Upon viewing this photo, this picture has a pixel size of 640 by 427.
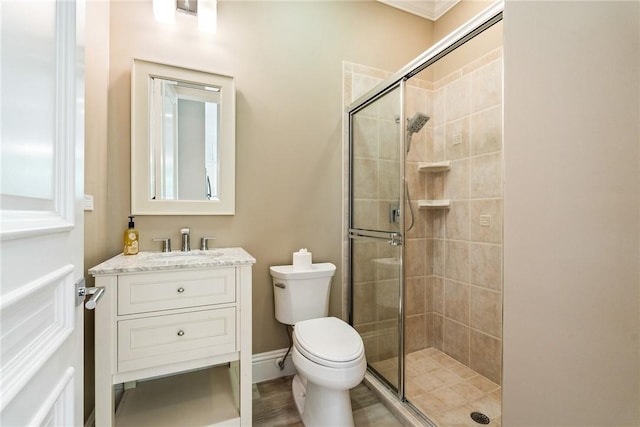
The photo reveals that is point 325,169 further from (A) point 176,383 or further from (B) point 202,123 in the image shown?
(A) point 176,383

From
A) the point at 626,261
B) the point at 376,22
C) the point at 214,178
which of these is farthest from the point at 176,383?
the point at 376,22

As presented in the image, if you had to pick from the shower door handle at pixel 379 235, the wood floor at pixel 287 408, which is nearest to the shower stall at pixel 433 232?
the shower door handle at pixel 379 235

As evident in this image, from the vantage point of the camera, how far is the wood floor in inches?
57.6

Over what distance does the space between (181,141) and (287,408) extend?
64.6 inches

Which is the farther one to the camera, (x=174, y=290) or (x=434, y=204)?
(x=434, y=204)

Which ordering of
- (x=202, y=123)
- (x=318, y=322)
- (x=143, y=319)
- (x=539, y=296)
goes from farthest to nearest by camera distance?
(x=202, y=123)
(x=318, y=322)
(x=143, y=319)
(x=539, y=296)

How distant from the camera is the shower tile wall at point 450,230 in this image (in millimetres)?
1811

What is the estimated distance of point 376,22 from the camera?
85.0 inches

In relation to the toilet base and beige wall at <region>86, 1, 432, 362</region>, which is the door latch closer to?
beige wall at <region>86, 1, 432, 362</region>

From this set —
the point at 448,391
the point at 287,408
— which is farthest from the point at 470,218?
the point at 287,408

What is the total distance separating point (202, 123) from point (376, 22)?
1.55 m

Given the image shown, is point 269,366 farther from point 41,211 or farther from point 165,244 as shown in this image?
point 41,211

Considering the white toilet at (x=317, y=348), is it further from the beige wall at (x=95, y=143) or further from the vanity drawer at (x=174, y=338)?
the beige wall at (x=95, y=143)

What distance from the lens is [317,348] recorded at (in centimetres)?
132
